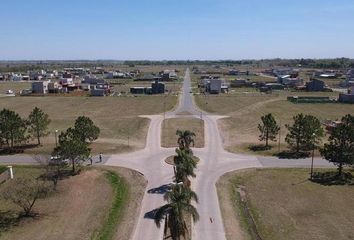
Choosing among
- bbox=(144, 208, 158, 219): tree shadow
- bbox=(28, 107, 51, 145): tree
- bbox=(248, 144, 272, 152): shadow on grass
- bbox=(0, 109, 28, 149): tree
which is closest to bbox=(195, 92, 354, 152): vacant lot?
bbox=(248, 144, 272, 152): shadow on grass

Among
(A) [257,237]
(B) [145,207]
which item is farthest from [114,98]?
(A) [257,237]

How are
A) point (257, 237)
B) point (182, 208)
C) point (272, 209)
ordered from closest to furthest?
point (182, 208) → point (257, 237) → point (272, 209)

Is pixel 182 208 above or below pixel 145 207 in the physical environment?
above

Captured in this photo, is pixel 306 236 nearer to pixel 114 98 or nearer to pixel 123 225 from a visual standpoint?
pixel 123 225

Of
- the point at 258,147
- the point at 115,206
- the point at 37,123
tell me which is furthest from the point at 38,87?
the point at 115,206

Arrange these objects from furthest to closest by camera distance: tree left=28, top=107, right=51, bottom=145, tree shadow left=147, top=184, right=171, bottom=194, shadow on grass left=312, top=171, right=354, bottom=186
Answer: tree left=28, top=107, right=51, bottom=145
shadow on grass left=312, top=171, right=354, bottom=186
tree shadow left=147, top=184, right=171, bottom=194

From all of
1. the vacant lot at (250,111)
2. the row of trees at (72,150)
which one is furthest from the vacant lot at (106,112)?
the vacant lot at (250,111)

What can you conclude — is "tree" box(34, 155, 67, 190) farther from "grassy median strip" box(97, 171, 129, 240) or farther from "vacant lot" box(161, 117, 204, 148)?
"vacant lot" box(161, 117, 204, 148)
